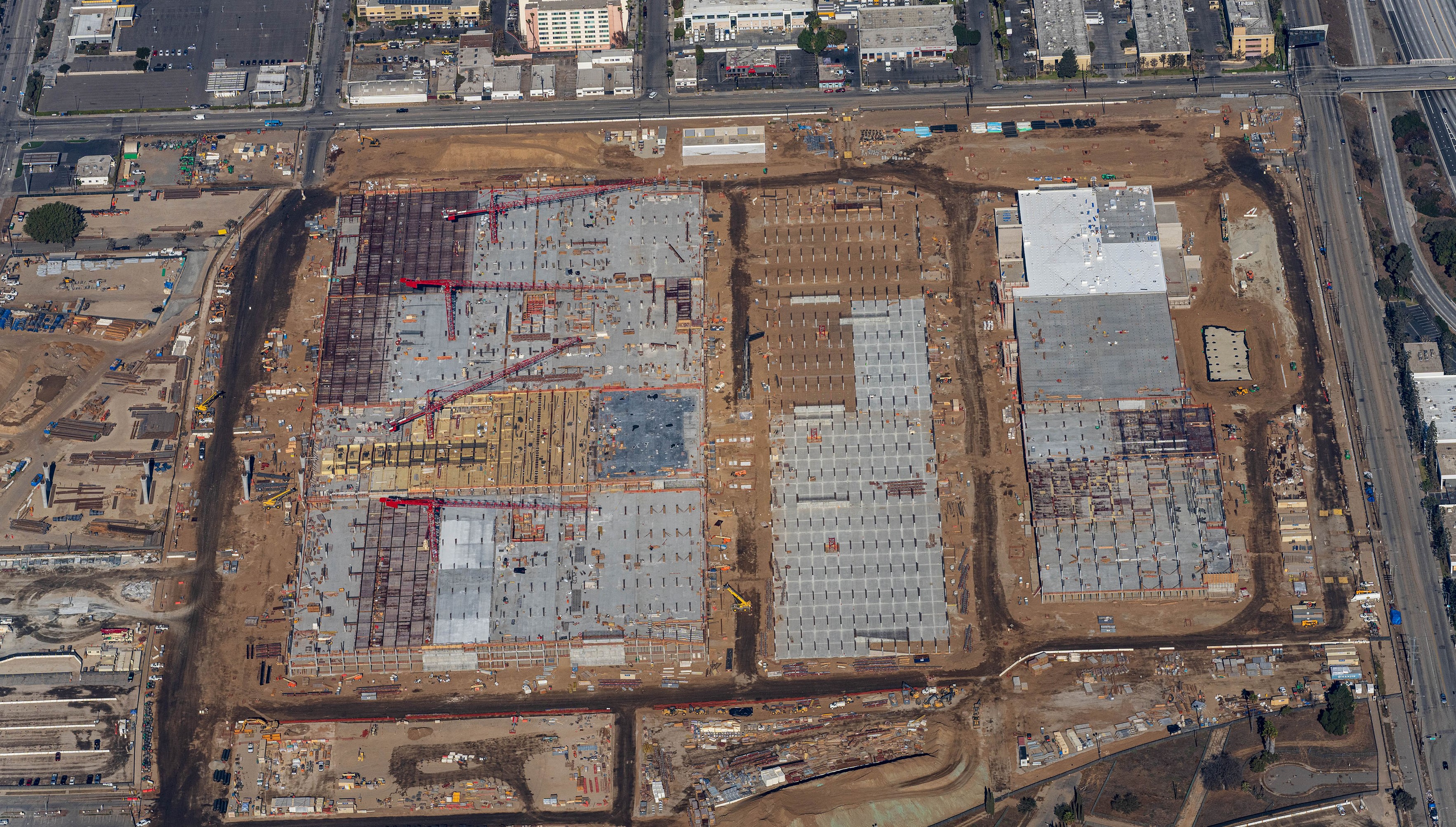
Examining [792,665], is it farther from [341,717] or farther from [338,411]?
[338,411]

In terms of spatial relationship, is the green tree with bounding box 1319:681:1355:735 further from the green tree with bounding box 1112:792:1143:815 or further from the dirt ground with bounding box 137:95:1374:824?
the green tree with bounding box 1112:792:1143:815

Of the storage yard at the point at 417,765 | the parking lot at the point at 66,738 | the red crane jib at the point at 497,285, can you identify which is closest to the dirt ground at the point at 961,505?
the storage yard at the point at 417,765

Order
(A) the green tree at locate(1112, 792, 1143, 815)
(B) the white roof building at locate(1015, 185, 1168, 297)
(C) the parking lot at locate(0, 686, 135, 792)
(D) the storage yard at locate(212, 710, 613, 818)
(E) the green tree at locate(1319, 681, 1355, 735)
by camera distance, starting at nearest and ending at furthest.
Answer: (A) the green tree at locate(1112, 792, 1143, 815) < (E) the green tree at locate(1319, 681, 1355, 735) < (D) the storage yard at locate(212, 710, 613, 818) < (C) the parking lot at locate(0, 686, 135, 792) < (B) the white roof building at locate(1015, 185, 1168, 297)

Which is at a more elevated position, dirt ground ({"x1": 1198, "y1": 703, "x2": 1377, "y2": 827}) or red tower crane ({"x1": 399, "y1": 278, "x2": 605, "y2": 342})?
red tower crane ({"x1": 399, "y1": 278, "x2": 605, "y2": 342})

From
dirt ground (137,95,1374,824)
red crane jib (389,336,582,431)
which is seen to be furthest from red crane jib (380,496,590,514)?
dirt ground (137,95,1374,824)

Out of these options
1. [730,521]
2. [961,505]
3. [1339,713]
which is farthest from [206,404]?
[1339,713]

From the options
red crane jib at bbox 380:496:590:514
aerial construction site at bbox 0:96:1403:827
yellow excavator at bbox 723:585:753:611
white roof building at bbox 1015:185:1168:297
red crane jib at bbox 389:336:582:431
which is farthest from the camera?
white roof building at bbox 1015:185:1168:297
